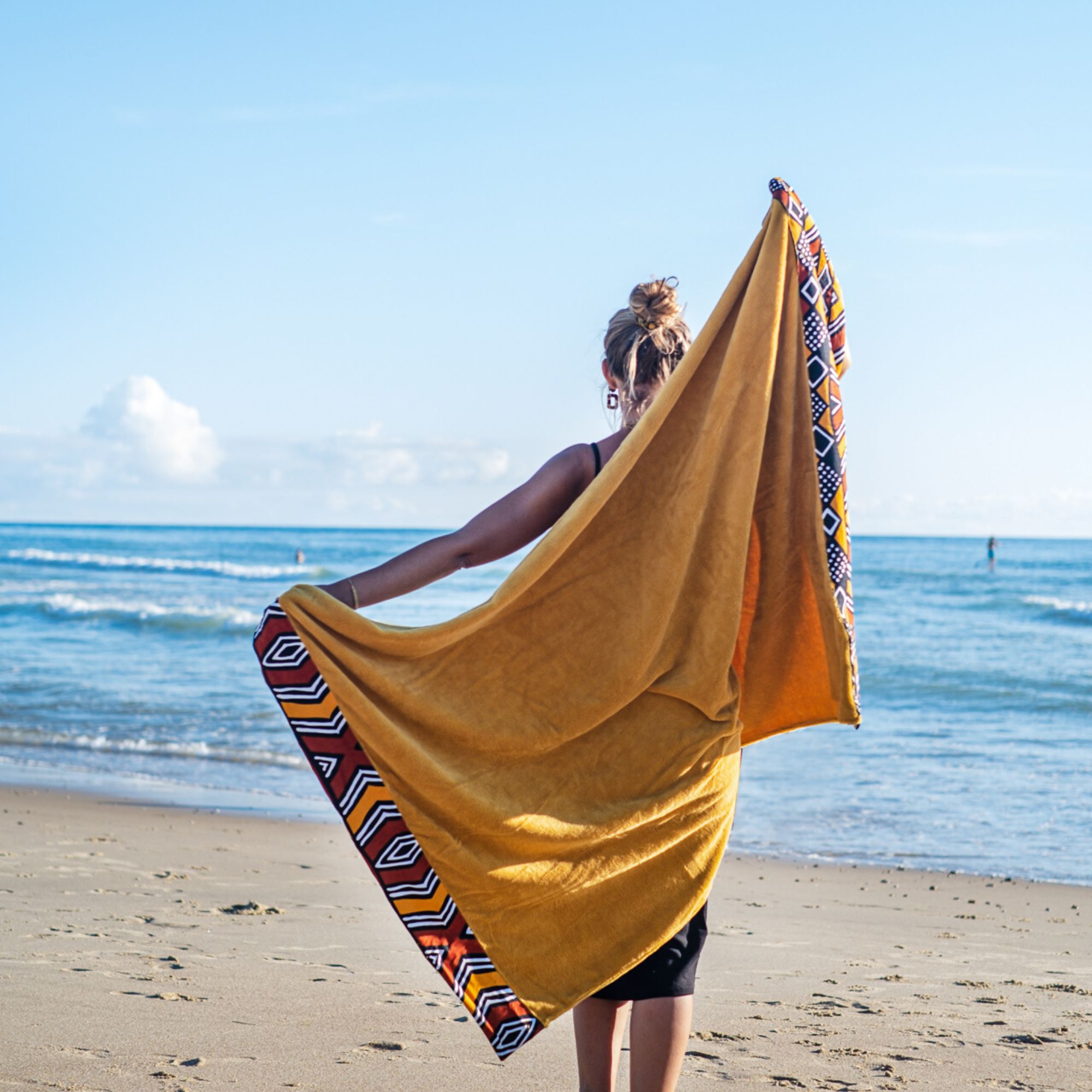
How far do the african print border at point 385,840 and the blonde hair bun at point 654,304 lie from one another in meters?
1.00

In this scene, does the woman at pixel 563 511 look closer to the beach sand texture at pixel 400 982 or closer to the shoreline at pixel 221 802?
the beach sand texture at pixel 400 982

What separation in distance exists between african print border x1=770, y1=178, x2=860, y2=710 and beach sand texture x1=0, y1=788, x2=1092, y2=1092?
181 cm

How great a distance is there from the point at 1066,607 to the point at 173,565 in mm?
29070

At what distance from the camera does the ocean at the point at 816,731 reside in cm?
763

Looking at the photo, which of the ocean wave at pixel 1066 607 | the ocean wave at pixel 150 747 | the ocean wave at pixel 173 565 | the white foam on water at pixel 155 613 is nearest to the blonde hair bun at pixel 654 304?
the ocean wave at pixel 150 747

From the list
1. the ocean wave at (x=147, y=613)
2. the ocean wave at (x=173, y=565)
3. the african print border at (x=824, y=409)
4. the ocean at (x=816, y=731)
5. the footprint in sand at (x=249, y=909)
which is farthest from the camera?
the ocean wave at (x=173, y=565)

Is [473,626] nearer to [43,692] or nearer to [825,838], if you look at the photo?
[825,838]

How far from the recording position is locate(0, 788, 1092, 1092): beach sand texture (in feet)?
11.1

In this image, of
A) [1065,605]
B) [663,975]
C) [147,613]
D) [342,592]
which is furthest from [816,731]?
[1065,605]

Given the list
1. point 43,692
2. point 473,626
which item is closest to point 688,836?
point 473,626

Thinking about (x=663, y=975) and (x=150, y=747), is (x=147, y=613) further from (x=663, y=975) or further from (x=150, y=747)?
(x=663, y=975)

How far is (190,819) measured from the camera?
7402 mm

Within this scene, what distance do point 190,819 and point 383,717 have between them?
221 inches

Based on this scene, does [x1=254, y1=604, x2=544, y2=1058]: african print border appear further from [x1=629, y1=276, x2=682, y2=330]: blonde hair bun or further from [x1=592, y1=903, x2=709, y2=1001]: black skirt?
[x1=629, y1=276, x2=682, y2=330]: blonde hair bun
